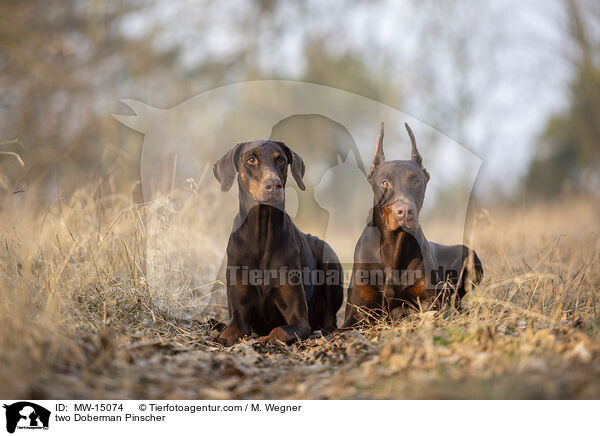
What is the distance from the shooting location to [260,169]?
3.69 metres

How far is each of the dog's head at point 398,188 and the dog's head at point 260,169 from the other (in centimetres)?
62

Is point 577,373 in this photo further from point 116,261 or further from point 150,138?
point 150,138

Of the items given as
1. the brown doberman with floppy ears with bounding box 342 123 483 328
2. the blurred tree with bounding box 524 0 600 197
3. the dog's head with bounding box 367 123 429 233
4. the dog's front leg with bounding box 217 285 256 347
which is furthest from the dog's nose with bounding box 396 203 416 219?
the blurred tree with bounding box 524 0 600 197

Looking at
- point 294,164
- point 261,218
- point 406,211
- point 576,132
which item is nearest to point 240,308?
point 261,218

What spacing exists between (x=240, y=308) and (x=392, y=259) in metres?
1.23

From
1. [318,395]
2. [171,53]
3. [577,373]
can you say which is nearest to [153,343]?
[318,395]

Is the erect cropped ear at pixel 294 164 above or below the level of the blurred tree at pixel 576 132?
below

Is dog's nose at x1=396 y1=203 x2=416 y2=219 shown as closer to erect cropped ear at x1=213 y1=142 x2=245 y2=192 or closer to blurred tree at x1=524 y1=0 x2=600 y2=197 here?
erect cropped ear at x1=213 y1=142 x2=245 y2=192

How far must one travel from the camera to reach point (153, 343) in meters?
3.16
